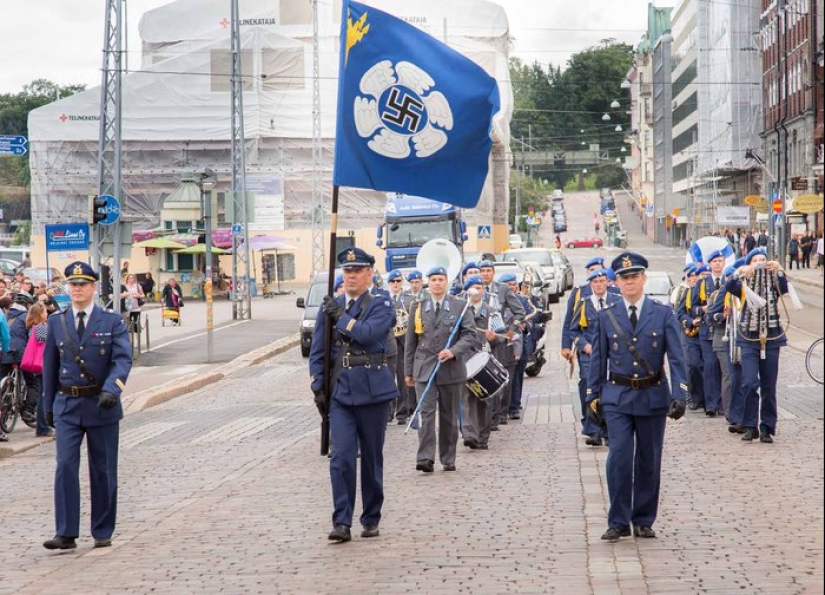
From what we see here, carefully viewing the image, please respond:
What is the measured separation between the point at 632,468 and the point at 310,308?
905 inches

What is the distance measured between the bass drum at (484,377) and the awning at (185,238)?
43.7m

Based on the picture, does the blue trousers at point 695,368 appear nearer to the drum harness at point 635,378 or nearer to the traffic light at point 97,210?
the drum harness at point 635,378

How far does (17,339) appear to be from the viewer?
17.9 m

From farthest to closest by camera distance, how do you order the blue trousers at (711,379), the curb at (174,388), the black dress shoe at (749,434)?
the curb at (174,388)
the blue trousers at (711,379)
the black dress shoe at (749,434)

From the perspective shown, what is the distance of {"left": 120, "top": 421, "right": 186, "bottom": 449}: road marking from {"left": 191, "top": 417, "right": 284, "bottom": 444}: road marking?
69 cm

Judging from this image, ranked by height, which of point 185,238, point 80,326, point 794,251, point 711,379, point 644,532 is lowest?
point 644,532

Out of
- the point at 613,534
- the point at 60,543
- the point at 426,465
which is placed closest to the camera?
the point at 613,534

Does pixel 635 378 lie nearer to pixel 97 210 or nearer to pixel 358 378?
pixel 358 378

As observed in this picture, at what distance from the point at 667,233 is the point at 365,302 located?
11703 cm

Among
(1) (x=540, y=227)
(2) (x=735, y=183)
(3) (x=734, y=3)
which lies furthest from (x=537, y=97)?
(3) (x=734, y=3)

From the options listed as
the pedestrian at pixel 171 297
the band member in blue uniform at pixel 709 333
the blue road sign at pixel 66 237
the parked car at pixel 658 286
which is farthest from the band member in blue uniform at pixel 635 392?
the pedestrian at pixel 171 297

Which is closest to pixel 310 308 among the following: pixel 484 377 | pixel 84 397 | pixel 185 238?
pixel 484 377

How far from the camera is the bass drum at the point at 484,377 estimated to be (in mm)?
13508

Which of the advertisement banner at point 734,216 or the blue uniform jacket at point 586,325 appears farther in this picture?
the advertisement banner at point 734,216
